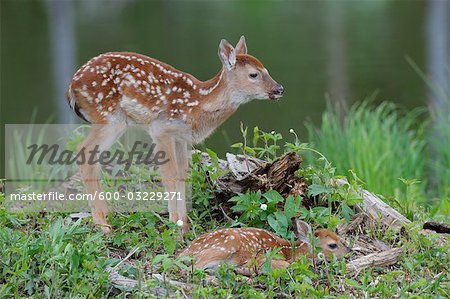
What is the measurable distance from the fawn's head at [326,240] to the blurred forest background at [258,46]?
499 cm

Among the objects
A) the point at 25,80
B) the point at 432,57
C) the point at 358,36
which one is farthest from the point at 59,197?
the point at 358,36

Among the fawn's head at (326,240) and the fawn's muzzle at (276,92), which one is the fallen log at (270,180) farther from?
the fawn's head at (326,240)

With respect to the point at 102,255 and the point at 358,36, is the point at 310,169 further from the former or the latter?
the point at 358,36

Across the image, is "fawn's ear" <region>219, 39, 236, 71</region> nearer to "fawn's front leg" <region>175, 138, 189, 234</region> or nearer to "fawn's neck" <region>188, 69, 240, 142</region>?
"fawn's neck" <region>188, 69, 240, 142</region>

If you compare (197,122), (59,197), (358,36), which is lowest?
(358,36)

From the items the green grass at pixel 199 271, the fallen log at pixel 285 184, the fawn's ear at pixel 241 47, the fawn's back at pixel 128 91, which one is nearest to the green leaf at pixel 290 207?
the green grass at pixel 199 271

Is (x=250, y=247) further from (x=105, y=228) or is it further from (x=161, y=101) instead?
(x=161, y=101)

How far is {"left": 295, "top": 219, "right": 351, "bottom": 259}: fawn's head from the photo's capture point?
607 centimetres

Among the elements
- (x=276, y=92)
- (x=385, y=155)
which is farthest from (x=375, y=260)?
(x=385, y=155)

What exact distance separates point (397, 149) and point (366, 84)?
5.99 m

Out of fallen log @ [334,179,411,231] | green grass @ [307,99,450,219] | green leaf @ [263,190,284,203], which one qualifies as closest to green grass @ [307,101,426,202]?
green grass @ [307,99,450,219]

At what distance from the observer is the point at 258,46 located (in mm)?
19281

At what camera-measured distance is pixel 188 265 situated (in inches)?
231

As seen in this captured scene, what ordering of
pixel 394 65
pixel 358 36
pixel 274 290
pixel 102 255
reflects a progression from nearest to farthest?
pixel 274 290, pixel 102 255, pixel 394 65, pixel 358 36
